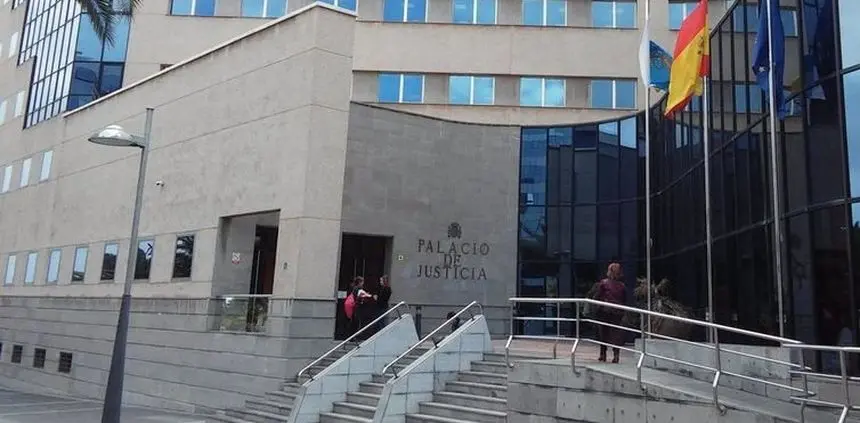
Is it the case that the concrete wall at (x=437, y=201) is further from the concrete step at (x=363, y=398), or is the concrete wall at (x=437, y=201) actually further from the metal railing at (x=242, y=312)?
the concrete step at (x=363, y=398)

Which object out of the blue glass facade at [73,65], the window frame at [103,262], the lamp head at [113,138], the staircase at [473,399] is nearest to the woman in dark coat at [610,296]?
the staircase at [473,399]

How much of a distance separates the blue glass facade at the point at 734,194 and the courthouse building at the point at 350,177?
0.07 m

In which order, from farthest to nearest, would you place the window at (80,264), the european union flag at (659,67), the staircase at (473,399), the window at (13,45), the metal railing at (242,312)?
the window at (13,45)
the window at (80,264)
the european union flag at (659,67)
the metal railing at (242,312)
the staircase at (473,399)

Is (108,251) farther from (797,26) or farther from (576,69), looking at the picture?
(797,26)

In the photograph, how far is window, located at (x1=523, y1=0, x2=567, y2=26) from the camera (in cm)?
2973

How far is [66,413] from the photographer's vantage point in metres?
18.6

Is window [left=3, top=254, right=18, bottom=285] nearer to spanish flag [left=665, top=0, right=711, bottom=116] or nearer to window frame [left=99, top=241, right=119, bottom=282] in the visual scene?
window frame [left=99, top=241, right=119, bottom=282]

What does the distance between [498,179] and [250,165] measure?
31.1 feet

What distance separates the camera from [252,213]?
1831cm

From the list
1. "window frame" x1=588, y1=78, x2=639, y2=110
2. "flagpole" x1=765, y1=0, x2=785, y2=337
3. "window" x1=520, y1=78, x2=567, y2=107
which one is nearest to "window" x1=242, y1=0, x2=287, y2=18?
"window" x1=520, y1=78, x2=567, y2=107

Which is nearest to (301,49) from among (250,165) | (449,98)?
(250,165)

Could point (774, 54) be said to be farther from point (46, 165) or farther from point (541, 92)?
point (46, 165)

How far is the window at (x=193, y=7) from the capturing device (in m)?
31.7

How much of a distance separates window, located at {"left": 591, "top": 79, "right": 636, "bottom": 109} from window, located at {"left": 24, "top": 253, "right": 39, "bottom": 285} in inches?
888
